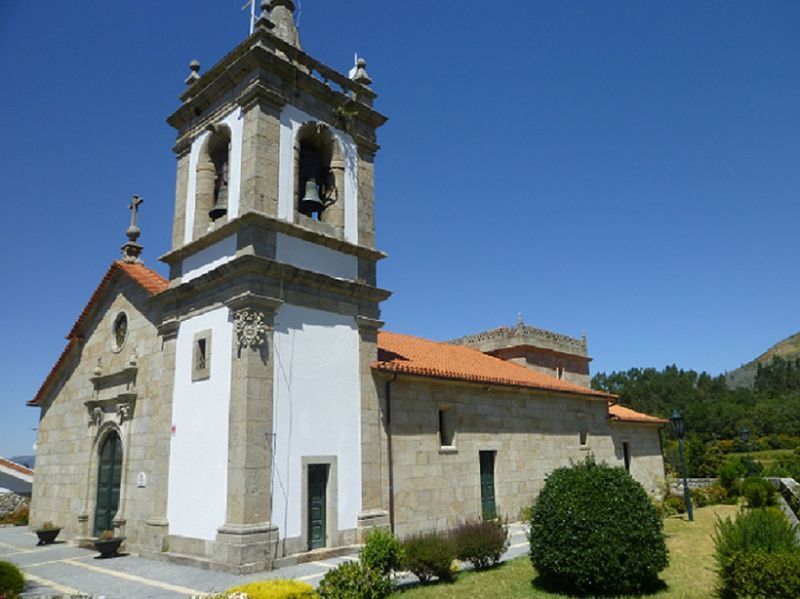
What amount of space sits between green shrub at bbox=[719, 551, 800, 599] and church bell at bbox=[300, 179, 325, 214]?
10677 millimetres

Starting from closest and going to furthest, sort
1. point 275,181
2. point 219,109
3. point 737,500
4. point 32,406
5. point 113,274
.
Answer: point 275,181 → point 219,109 → point 113,274 → point 32,406 → point 737,500

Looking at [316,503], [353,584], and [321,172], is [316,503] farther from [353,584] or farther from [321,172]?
[321,172]

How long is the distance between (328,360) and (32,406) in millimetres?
14092

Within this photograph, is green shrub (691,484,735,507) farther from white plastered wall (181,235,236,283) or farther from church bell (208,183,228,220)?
church bell (208,183,228,220)

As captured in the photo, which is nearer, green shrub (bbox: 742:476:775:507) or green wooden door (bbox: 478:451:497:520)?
green wooden door (bbox: 478:451:497:520)

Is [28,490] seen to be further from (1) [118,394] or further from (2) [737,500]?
(2) [737,500]

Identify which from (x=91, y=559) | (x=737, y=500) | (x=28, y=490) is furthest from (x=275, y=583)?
(x=28, y=490)

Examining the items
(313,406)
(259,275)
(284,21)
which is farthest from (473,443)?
(284,21)

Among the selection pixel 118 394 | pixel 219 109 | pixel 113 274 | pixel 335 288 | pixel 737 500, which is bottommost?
pixel 737 500

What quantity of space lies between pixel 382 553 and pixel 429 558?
991 mm

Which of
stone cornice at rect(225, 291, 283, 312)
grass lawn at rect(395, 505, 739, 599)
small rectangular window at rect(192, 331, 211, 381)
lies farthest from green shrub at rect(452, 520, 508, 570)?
small rectangular window at rect(192, 331, 211, 381)

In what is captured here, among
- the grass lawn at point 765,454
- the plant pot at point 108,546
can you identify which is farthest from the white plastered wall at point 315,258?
the grass lawn at point 765,454

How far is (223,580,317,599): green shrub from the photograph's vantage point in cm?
665

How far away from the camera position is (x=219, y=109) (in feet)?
47.4
